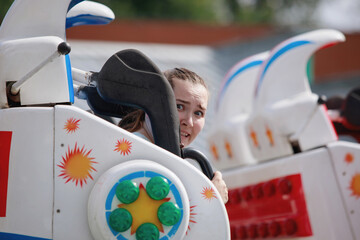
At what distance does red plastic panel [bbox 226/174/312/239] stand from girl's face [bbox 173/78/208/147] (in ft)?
3.41

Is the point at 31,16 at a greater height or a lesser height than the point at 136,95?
greater

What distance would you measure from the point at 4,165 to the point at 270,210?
6.11ft

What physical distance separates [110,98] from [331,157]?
1.52 metres

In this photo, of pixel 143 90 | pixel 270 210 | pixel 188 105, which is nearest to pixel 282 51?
pixel 270 210

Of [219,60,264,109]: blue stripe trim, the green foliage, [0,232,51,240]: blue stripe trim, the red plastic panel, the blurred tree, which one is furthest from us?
the blurred tree

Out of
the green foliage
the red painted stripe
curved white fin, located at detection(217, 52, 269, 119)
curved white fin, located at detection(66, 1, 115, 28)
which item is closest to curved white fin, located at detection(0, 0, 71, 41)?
curved white fin, located at detection(66, 1, 115, 28)

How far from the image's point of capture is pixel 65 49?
188cm

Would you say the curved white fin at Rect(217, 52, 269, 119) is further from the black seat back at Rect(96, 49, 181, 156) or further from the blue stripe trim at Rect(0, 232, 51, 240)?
the blue stripe trim at Rect(0, 232, 51, 240)

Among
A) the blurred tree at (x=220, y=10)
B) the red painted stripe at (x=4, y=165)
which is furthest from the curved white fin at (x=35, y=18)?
the blurred tree at (x=220, y=10)

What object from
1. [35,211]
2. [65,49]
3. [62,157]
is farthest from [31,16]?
[35,211]

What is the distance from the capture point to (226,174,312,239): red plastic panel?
3.13 metres

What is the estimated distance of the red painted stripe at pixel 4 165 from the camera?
5.91 ft

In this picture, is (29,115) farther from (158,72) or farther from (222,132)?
(222,132)

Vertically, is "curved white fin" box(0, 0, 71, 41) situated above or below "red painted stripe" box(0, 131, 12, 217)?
above
